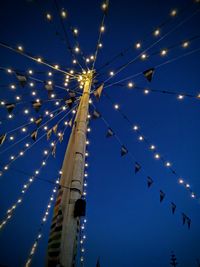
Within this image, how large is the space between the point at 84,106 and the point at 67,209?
2.79 m

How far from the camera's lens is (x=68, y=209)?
11.0 feet

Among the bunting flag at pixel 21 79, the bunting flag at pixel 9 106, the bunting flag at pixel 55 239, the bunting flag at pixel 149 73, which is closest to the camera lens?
the bunting flag at pixel 55 239

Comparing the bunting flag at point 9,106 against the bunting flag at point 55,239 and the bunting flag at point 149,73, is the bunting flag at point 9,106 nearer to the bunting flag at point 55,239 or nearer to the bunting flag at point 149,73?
the bunting flag at point 55,239

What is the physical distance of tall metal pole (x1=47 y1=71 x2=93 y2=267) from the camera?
295cm

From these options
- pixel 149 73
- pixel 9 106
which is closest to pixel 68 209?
pixel 149 73

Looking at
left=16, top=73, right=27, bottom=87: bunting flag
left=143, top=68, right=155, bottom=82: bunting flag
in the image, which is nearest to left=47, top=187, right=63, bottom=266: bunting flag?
left=16, top=73, right=27, bottom=87: bunting flag

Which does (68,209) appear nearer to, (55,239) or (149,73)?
(55,239)

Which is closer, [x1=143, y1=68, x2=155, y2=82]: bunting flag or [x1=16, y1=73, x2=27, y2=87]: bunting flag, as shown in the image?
[x1=143, y1=68, x2=155, y2=82]: bunting flag

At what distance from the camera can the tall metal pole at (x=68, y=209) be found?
2.95 metres

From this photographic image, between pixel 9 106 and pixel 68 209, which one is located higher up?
pixel 9 106

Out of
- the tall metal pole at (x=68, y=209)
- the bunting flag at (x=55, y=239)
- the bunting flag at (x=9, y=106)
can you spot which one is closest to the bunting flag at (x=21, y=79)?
the bunting flag at (x=9, y=106)

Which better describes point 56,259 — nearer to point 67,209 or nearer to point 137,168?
point 67,209

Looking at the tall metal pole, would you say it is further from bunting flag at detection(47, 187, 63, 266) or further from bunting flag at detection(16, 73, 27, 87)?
bunting flag at detection(16, 73, 27, 87)

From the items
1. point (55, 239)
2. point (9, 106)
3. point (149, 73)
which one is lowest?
point (55, 239)
